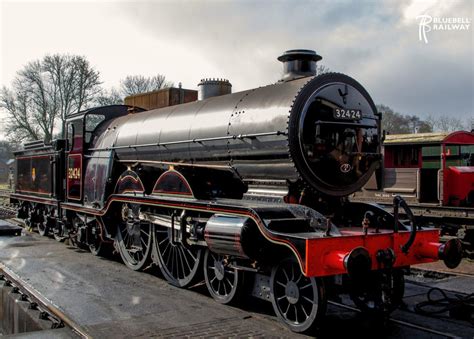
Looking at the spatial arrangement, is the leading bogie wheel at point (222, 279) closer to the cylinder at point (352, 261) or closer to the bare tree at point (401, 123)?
the cylinder at point (352, 261)

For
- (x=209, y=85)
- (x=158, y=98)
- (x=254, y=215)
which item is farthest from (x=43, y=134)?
(x=254, y=215)

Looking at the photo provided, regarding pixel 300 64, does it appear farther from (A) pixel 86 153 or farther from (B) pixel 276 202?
(A) pixel 86 153

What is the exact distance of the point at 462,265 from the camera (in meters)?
10.4

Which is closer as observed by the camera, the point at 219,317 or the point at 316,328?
the point at 316,328

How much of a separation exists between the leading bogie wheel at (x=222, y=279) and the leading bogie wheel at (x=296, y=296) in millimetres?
643

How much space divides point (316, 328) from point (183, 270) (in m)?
2.80

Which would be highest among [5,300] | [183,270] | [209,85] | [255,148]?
[209,85]

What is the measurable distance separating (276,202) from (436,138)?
9.22 metres

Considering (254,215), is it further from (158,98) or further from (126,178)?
(158,98)

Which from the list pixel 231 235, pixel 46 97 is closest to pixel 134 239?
pixel 231 235

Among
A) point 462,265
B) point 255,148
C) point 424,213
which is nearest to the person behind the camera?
point 255,148

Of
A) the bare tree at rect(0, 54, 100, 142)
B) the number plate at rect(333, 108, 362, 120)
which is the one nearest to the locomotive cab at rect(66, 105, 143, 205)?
the number plate at rect(333, 108, 362, 120)

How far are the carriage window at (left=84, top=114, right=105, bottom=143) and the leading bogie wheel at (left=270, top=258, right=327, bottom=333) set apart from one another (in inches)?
255

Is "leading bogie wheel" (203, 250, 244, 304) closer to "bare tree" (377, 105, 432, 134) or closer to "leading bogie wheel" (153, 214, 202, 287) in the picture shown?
"leading bogie wheel" (153, 214, 202, 287)
